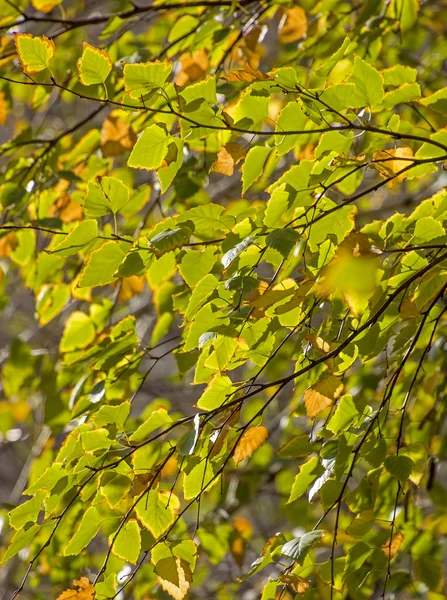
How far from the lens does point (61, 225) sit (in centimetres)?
132

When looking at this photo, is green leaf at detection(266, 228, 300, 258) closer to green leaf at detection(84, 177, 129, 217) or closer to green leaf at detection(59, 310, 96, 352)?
green leaf at detection(84, 177, 129, 217)

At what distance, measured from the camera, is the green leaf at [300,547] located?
2.75 ft

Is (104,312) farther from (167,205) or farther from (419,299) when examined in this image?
(419,299)

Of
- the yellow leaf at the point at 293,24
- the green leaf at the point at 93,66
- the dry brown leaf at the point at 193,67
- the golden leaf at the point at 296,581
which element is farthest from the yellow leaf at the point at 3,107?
the golden leaf at the point at 296,581

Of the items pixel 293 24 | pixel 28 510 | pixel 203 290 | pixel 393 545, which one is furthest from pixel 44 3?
pixel 393 545

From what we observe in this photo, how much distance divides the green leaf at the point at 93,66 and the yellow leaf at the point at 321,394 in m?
0.40

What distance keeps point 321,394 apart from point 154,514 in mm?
233

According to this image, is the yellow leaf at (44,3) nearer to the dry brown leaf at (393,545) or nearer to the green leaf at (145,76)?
the green leaf at (145,76)

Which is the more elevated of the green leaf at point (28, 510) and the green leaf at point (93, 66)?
the green leaf at point (93, 66)

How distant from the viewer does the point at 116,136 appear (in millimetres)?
1465

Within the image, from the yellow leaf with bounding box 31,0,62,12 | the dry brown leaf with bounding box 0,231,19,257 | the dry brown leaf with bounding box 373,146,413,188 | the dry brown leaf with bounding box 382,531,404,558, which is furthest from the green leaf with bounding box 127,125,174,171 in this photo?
the yellow leaf with bounding box 31,0,62,12

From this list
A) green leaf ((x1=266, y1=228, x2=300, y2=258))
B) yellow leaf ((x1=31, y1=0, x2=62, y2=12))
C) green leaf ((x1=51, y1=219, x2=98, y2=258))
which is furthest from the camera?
yellow leaf ((x1=31, y1=0, x2=62, y2=12))

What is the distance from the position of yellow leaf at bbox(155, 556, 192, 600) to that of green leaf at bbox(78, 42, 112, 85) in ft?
1.72

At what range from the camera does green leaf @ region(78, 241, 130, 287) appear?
34.7 inches
